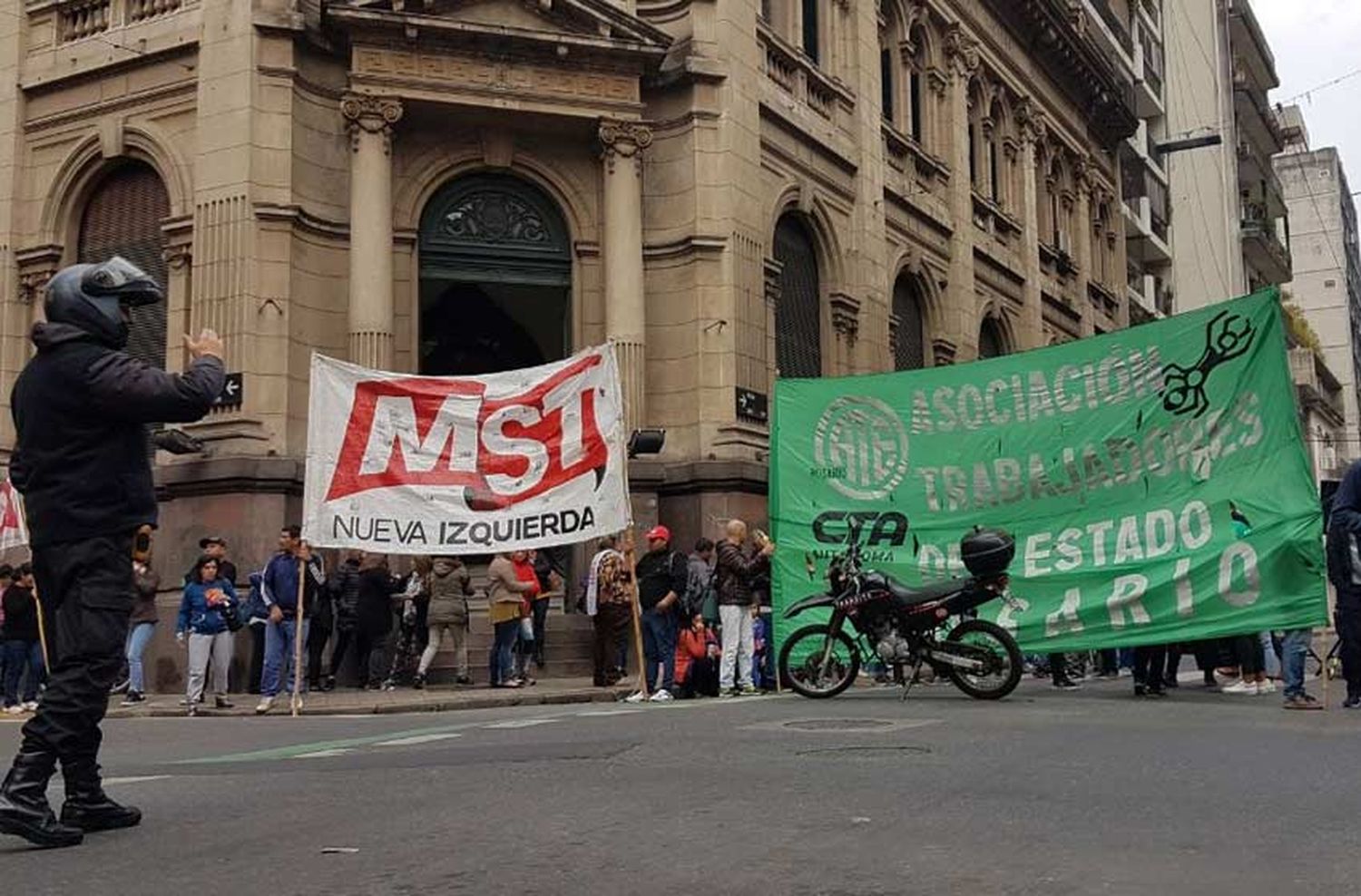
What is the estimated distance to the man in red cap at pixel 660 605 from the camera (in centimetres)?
1491

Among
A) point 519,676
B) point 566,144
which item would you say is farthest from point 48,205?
point 519,676

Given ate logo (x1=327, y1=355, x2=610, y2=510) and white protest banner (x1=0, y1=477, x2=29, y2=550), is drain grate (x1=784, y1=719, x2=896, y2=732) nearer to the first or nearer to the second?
ate logo (x1=327, y1=355, x2=610, y2=510)

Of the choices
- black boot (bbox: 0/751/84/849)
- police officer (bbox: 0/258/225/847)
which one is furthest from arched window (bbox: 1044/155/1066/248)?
black boot (bbox: 0/751/84/849)

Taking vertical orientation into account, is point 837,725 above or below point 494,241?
below

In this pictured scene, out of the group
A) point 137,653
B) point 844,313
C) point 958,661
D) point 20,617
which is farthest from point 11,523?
point 844,313

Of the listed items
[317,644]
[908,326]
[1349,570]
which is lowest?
[317,644]

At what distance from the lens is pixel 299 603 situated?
13.8 meters

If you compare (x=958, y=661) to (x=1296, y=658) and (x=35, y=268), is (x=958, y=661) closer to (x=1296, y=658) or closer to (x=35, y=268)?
(x=1296, y=658)

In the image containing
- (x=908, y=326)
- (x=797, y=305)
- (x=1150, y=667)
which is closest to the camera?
(x=1150, y=667)

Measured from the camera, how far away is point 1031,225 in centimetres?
3412

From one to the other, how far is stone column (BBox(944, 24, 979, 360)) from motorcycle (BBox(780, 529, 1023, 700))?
16771 mm

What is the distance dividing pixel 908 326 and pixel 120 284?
76.6ft

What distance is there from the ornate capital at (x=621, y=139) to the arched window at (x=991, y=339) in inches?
511

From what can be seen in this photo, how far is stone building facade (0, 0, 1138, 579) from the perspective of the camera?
19.0 metres
